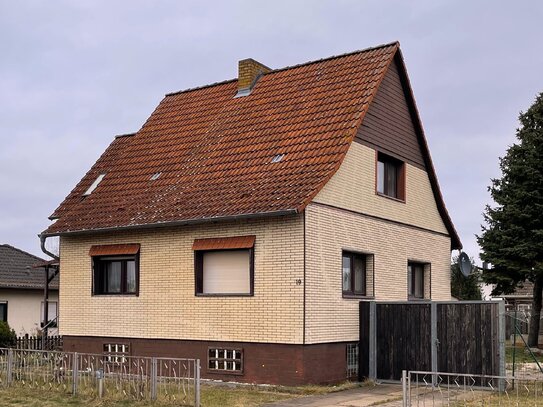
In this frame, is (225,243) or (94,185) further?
(94,185)

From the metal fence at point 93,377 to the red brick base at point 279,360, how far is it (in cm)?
50

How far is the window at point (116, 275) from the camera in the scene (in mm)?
20422

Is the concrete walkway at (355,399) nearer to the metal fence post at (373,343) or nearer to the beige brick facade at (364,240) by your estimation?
the metal fence post at (373,343)

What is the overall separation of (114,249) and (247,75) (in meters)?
6.51

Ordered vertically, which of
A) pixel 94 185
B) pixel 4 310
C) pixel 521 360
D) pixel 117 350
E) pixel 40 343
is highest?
pixel 94 185

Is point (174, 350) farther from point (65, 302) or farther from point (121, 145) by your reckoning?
point (121, 145)

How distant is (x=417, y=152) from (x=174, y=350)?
8.94 metres

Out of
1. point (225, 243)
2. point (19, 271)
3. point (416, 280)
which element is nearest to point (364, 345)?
point (225, 243)

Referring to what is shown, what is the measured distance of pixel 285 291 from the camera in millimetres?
17188

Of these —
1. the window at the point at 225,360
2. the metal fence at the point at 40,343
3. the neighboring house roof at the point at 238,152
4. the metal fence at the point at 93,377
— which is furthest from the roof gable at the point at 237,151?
the metal fence at the point at 40,343

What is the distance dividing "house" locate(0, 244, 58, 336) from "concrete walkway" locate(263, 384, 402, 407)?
20.2 metres

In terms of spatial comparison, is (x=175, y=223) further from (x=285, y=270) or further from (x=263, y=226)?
(x=285, y=270)

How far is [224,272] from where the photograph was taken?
1856 cm

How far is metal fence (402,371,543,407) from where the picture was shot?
1462cm
